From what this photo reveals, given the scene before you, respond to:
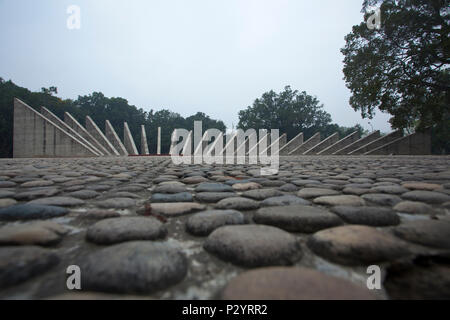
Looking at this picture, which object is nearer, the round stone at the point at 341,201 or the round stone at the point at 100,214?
the round stone at the point at 100,214

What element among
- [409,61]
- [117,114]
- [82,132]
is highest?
[117,114]

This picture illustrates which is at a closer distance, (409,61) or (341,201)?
(341,201)

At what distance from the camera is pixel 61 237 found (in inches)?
36.1

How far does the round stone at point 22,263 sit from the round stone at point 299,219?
0.83 metres

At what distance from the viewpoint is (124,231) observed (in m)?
0.88

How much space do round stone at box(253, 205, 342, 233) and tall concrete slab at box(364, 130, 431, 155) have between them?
51.1ft

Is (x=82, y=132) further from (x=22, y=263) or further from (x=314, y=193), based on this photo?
(x=22, y=263)

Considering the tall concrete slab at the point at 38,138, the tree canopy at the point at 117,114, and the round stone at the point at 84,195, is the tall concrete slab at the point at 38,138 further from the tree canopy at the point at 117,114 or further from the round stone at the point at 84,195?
the round stone at the point at 84,195

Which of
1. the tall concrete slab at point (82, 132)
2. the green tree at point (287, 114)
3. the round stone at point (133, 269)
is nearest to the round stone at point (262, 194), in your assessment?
the round stone at point (133, 269)

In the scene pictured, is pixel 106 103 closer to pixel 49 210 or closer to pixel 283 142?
pixel 283 142

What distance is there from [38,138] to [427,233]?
54.4 ft

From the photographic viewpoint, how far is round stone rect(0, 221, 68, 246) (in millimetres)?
791

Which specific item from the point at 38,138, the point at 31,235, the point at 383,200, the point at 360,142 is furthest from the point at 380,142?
the point at 38,138

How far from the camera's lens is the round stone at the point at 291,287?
1.77ft
